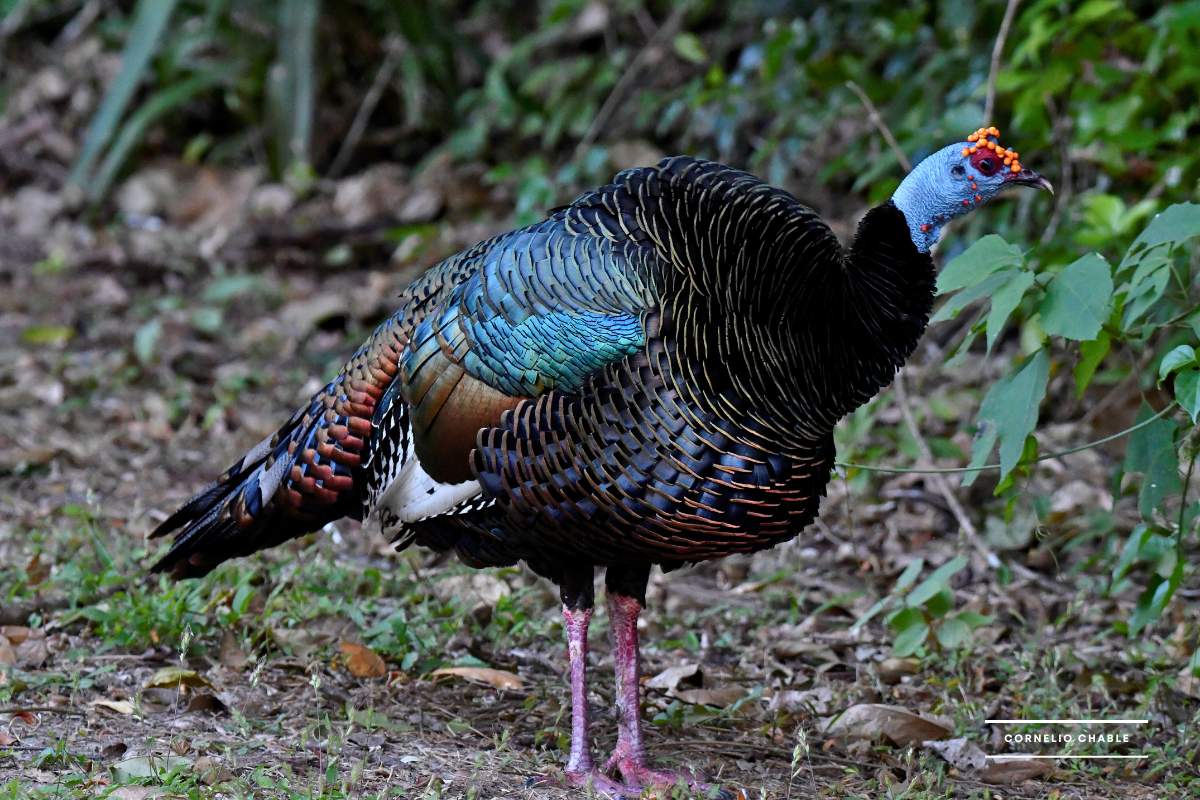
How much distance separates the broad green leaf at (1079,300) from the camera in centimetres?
316

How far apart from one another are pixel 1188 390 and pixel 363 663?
228cm

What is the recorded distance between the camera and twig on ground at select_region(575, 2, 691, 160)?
26.0ft

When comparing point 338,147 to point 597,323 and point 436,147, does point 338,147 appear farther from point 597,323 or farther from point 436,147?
point 597,323

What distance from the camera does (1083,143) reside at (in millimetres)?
5766

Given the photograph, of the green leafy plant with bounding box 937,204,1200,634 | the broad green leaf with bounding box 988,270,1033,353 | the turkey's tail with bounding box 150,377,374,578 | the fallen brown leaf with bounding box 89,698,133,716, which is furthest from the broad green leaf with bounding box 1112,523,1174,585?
the fallen brown leaf with bounding box 89,698,133,716

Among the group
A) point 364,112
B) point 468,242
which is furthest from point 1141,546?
point 364,112

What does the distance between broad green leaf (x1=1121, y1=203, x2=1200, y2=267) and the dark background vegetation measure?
0.02 meters

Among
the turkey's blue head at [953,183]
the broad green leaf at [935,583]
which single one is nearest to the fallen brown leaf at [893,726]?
the broad green leaf at [935,583]

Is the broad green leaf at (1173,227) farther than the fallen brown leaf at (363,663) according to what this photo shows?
No

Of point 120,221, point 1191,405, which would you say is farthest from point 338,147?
point 1191,405

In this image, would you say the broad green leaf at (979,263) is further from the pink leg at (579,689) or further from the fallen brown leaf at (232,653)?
the fallen brown leaf at (232,653)

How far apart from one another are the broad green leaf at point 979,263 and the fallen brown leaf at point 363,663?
1.89 meters

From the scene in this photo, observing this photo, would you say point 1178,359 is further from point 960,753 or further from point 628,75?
point 628,75

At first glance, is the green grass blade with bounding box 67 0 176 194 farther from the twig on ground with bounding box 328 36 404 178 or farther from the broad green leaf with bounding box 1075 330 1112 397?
the broad green leaf with bounding box 1075 330 1112 397
